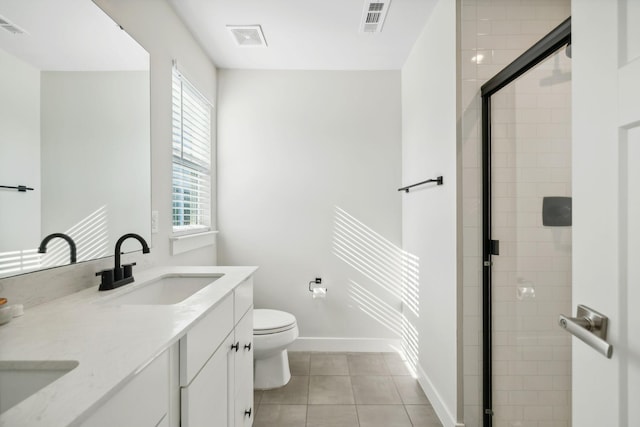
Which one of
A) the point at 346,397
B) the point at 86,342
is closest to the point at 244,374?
the point at 346,397

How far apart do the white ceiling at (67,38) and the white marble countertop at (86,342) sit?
0.80 metres

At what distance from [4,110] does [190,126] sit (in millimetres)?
1452

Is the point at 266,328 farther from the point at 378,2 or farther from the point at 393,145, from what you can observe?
the point at 378,2

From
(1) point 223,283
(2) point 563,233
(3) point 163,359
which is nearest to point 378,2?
(2) point 563,233

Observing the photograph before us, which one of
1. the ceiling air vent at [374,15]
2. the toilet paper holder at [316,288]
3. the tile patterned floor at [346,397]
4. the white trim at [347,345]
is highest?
the ceiling air vent at [374,15]

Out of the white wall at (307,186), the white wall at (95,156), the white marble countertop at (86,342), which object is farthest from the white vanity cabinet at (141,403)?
the white wall at (307,186)

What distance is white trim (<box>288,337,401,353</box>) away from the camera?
9.21 ft

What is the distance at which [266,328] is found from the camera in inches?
82.0

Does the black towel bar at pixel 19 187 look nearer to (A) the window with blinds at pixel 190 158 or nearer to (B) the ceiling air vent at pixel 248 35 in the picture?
(A) the window with blinds at pixel 190 158

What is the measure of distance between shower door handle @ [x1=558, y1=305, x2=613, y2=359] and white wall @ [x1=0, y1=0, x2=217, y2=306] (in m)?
1.53

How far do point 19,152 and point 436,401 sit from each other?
2.30m

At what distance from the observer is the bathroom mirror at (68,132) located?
0.96 m

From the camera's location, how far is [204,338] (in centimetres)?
105

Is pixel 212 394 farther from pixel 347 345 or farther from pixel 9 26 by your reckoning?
pixel 347 345
